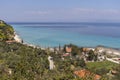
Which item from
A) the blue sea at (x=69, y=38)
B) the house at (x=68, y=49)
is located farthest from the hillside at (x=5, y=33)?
the blue sea at (x=69, y=38)

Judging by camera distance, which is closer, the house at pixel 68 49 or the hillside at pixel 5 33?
the hillside at pixel 5 33

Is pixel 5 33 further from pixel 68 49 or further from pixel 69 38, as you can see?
pixel 69 38

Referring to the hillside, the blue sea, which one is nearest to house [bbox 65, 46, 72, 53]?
the hillside

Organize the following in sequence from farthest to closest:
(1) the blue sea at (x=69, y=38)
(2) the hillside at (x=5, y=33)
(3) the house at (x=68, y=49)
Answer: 1. (1) the blue sea at (x=69, y=38)
2. (3) the house at (x=68, y=49)
3. (2) the hillside at (x=5, y=33)

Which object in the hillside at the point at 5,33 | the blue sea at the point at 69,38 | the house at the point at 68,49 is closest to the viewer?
the hillside at the point at 5,33

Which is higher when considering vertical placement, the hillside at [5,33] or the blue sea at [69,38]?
the hillside at [5,33]

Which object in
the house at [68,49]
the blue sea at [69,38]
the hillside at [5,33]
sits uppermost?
the hillside at [5,33]

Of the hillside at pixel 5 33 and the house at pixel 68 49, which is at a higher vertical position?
the hillside at pixel 5 33

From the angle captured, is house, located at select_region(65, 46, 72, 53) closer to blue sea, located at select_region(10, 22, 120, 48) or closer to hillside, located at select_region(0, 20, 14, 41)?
hillside, located at select_region(0, 20, 14, 41)

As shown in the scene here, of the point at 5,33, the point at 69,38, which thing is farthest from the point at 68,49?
the point at 69,38

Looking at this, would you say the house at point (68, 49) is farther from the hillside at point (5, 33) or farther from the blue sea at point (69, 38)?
Answer: the blue sea at point (69, 38)

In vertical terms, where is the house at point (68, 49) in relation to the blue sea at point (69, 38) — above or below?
above

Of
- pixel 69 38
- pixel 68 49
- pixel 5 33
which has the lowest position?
pixel 69 38
